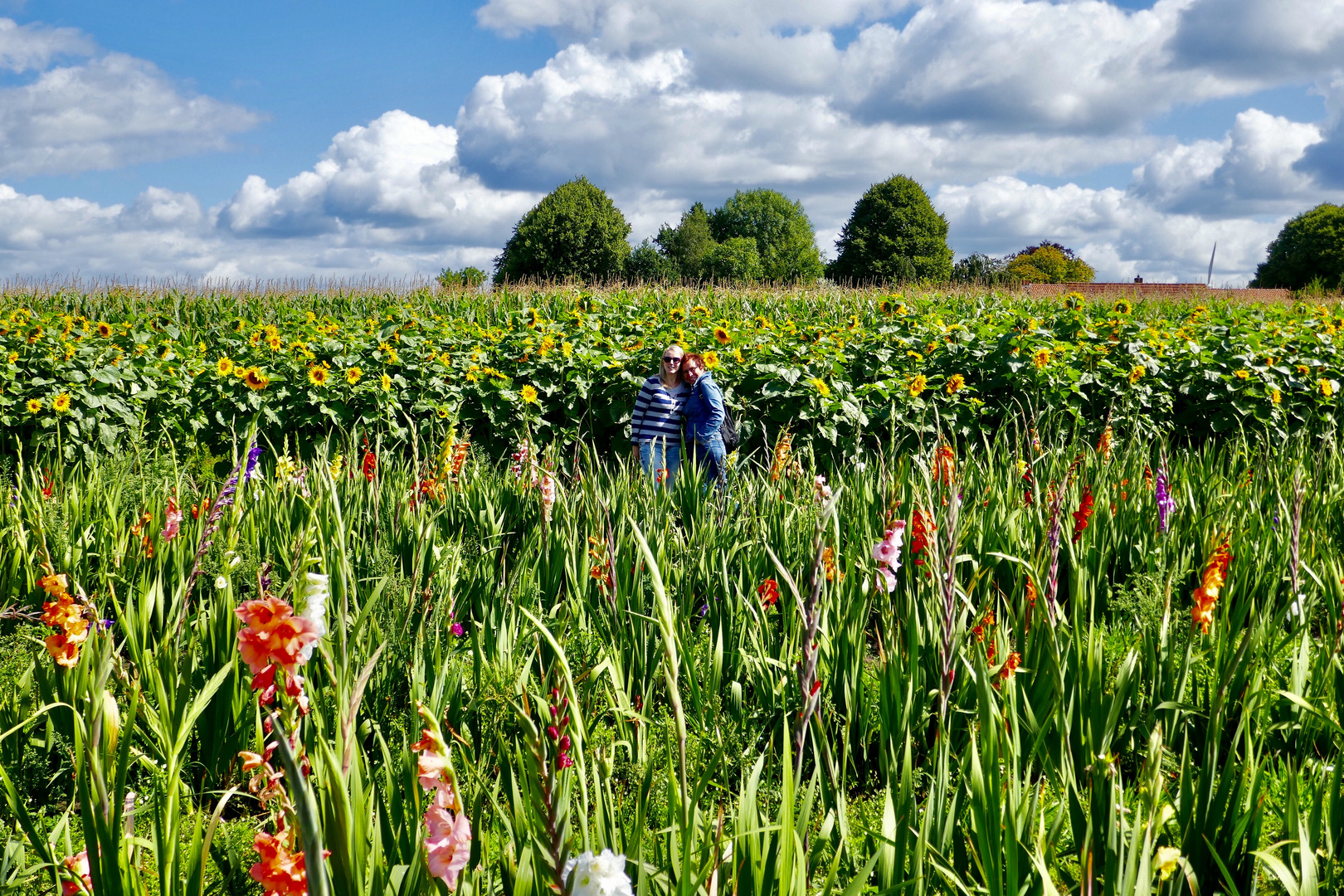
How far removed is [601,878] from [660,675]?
1542 millimetres

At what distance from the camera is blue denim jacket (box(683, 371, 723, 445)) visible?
534 centimetres

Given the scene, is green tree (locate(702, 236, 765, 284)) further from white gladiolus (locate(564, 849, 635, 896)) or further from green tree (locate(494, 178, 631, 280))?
white gladiolus (locate(564, 849, 635, 896))

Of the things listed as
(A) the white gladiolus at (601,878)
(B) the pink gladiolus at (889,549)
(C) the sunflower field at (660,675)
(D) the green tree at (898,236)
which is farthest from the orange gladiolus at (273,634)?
(D) the green tree at (898,236)

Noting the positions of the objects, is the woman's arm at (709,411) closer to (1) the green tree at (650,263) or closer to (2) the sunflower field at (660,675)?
(2) the sunflower field at (660,675)

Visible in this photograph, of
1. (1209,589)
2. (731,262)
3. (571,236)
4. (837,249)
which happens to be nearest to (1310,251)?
(837,249)

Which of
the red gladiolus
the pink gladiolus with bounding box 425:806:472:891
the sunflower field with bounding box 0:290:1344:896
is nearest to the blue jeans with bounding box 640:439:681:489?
the sunflower field with bounding box 0:290:1344:896

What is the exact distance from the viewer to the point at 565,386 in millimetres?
6707

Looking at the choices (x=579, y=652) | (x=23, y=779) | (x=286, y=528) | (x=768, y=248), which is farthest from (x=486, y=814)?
(x=768, y=248)

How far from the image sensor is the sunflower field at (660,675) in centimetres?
117

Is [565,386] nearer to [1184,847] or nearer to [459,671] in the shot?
[459,671]

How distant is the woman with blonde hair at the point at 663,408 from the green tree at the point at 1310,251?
41234 mm

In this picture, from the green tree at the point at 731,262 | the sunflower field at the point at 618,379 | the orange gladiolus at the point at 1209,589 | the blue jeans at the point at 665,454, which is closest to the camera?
the orange gladiolus at the point at 1209,589

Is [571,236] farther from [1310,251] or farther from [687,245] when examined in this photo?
[1310,251]

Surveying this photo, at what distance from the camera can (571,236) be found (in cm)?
3356
